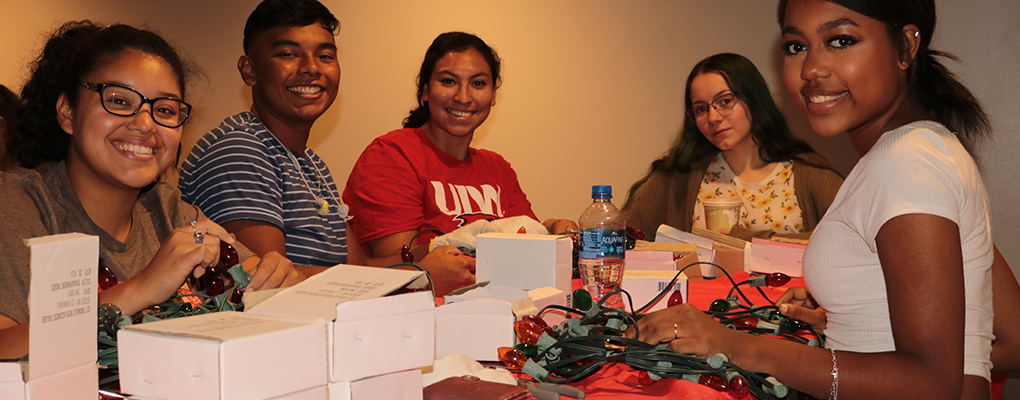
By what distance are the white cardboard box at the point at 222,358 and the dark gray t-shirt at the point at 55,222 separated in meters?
0.79

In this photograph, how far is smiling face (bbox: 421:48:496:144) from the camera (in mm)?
2678

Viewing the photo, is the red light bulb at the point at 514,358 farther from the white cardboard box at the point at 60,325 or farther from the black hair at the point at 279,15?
the black hair at the point at 279,15

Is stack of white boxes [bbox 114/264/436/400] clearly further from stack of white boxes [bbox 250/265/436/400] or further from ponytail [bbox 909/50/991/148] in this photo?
ponytail [bbox 909/50/991/148]

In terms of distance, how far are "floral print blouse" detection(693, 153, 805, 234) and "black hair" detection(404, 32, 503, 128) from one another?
1111 mm

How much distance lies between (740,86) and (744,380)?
221cm

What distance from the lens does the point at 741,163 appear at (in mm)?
2957

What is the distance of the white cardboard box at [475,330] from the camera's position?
990 mm

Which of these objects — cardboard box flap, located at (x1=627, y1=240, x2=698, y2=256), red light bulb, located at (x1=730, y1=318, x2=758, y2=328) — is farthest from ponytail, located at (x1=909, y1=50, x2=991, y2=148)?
cardboard box flap, located at (x1=627, y1=240, x2=698, y2=256)

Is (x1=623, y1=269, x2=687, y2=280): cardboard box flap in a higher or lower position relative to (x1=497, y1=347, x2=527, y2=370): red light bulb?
higher

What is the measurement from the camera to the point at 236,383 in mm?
567

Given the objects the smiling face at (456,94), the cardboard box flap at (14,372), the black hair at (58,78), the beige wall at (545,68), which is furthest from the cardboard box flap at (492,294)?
the beige wall at (545,68)

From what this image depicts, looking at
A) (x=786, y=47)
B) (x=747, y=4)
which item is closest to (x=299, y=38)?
(x=786, y=47)

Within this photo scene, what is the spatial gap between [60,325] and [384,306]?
31 centimetres

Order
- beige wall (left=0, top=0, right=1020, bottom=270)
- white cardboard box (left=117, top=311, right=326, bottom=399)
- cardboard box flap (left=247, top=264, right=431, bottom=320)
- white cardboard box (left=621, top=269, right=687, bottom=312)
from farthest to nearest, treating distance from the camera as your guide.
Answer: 1. beige wall (left=0, top=0, right=1020, bottom=270)
2. white cardboard box (left=621, top=269, right=687, bottom=312)
3. cardboard box flap (left=247, top=264, right=431, bottom=320)
4. white cardboard box (left=117, top=311, right=326, bottom=399)
